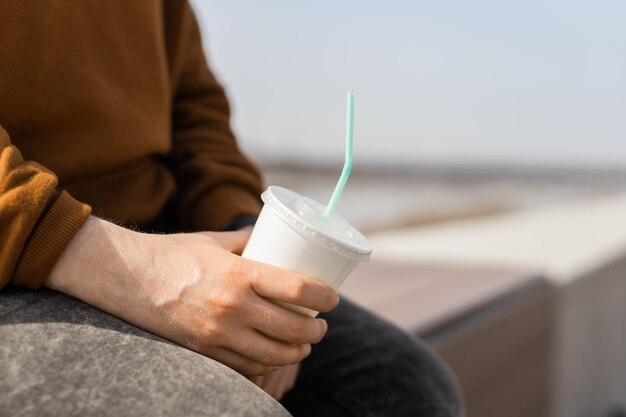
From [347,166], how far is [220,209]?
18.2 inches

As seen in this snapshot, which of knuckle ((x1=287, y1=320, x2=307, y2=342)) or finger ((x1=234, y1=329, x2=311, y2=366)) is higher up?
knuckle ((x1=287, y1=320, x2=307, y2=342))

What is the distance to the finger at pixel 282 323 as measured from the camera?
0.82 m

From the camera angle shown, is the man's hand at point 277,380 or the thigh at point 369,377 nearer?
the man's hand at point 277,380

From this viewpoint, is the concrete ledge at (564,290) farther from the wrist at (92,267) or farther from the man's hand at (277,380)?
the wrist at (92,267)

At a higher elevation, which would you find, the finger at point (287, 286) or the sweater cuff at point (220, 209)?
the finger at point (287, 286)

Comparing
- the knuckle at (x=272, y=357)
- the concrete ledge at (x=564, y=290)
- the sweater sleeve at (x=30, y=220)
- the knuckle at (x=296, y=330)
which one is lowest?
the concrete ledge at (x=564, y=290)

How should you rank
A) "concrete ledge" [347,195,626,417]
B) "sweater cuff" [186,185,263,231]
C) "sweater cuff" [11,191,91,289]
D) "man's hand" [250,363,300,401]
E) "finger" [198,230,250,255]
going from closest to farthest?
"sweater cuff" [11,191,91,289]
"finger" [198,230,250,255]
"man's hand" [250,363,300,401]
"sweater cuff" [186,185,263,231]
"concrete ledge" [347,195,626,417]

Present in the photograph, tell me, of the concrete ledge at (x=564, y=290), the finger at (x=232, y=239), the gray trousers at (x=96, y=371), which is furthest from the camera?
the concrete ledge at (x=564, y=290)

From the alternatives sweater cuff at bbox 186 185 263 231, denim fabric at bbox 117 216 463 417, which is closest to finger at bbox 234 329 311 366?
denim fabric at bbox 117 216 463 417

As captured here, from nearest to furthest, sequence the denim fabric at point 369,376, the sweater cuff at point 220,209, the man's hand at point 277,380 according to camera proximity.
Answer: the man's hand at point 277,380 < the denim fabric at point 369,376 < the sweater cuff at point 220,209

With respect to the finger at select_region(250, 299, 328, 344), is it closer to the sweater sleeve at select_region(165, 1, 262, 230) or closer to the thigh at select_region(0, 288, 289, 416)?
the thigh at select_region(0, 288, 289, 416)

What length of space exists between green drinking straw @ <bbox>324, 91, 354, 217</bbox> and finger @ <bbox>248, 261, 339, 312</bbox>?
84mm

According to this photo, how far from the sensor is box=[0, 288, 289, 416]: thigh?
68cm

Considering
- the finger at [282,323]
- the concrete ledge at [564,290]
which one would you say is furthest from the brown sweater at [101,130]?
the concrete ledge at [564,290]
